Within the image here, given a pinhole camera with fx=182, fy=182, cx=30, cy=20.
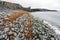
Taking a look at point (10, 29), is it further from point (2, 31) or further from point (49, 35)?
point (49, 35)

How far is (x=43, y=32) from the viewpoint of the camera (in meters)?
11.1

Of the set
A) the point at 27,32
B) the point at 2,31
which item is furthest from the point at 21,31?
the point at 2,31

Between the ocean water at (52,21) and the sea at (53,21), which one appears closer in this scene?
the sea at (53,21)

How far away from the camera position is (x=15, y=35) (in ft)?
30.9

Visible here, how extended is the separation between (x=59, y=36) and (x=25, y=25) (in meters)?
2.69

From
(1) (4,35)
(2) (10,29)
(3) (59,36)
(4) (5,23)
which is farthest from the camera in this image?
(3) (59,36)

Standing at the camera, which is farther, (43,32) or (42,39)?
(43,32)

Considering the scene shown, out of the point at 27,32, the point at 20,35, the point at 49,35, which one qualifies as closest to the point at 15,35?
the point at 20,35

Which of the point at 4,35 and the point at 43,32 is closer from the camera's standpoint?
the point at 4,35

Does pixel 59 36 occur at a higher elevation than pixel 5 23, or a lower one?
lower

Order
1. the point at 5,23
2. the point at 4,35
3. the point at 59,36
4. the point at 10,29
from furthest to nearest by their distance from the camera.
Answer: the point at 59,36 < the point at 5,23 < the point at 10,29 < the point at 4,35

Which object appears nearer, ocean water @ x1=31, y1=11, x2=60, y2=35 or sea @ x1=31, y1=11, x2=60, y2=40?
sea @ x1=31, y1=11, x2=60, y2=40

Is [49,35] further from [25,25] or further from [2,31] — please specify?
[2,31]

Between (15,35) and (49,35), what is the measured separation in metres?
2.59
